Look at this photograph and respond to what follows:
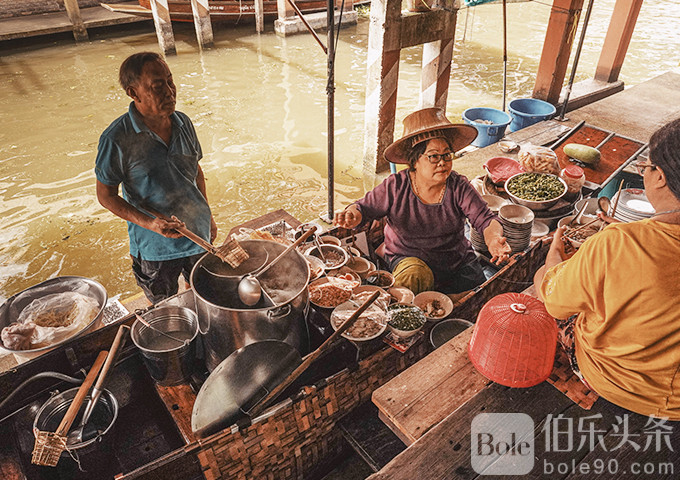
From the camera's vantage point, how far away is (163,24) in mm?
12633

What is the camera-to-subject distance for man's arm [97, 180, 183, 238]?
298cm

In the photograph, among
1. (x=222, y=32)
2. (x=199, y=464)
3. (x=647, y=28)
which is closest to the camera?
(x=199, y=464)

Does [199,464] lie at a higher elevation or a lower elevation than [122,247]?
higher

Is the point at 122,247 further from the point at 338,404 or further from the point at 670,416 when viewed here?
the point at 670,416

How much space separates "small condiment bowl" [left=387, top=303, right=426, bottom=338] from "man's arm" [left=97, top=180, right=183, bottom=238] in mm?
1584

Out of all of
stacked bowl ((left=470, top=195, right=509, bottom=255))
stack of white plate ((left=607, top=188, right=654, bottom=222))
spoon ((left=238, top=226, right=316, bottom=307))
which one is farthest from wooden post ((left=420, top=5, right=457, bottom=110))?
spoon ((left=238, top=226, right=316, bottom=307))

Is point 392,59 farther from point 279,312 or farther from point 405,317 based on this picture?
point 279,312

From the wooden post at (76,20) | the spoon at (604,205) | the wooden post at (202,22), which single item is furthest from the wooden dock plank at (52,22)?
the spoon at (604,205)

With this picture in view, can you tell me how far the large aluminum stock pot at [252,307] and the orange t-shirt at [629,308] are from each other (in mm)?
1364

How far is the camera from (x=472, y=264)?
387cm

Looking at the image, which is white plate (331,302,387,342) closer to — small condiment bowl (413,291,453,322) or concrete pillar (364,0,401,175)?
small condiment bowl (413,291,453,322)

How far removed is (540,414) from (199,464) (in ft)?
5.89

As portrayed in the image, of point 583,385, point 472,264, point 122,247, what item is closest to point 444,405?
point 583,385

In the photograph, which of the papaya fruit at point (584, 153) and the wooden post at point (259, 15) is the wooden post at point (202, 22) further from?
the papaya fruit at point (584, 153)
